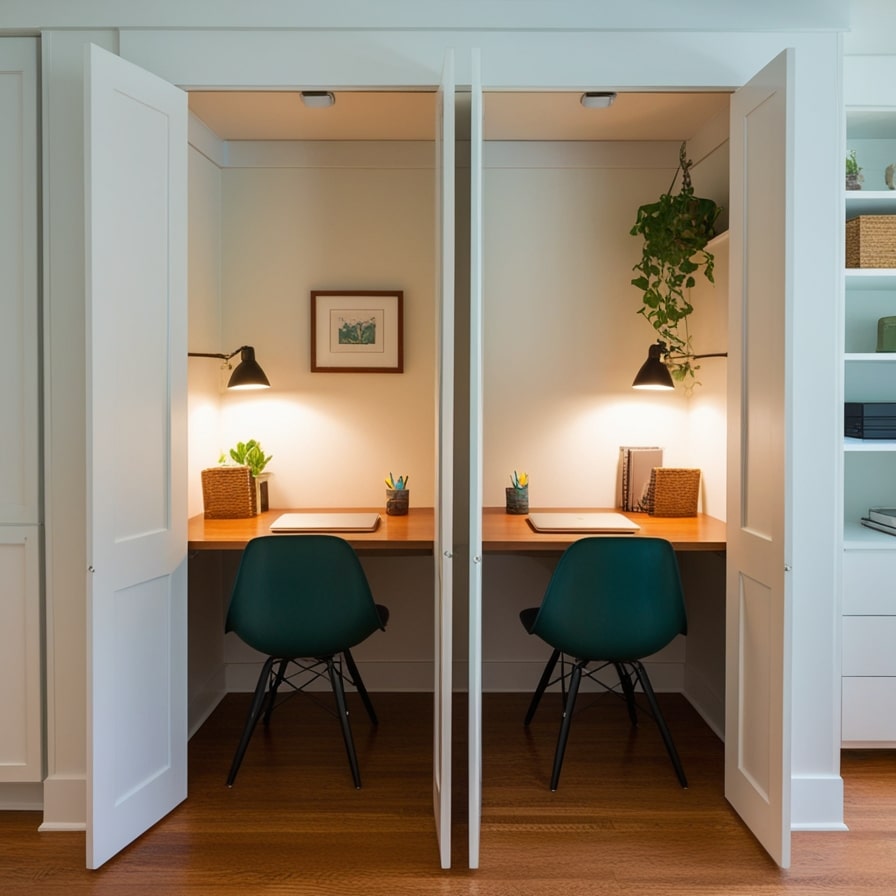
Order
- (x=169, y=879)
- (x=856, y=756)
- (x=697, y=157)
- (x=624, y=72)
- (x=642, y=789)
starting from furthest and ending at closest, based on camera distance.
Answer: (x=697, y=157)
(x=856, y=756)
(x=642, y=789)
(x=624, y=72)
(x=169, y=879)

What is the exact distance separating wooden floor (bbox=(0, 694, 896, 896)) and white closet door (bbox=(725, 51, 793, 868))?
0.19 m

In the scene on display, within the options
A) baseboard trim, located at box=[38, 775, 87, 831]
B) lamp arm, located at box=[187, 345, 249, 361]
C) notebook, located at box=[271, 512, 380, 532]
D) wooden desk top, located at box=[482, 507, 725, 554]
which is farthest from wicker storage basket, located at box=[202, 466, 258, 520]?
baseboard trim, located at box=[38, 775, 87, 831]

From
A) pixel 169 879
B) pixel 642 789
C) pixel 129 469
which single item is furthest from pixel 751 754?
pixel 129 469

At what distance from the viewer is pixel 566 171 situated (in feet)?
11.5

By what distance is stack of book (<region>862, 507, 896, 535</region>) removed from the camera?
116 inches

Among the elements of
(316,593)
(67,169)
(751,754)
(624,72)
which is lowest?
(751,754)

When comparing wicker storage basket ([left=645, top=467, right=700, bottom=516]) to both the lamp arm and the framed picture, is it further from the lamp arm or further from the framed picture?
the lamp arm

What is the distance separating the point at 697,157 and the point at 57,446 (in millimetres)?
2575

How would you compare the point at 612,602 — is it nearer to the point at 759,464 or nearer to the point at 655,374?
the point at 759,464

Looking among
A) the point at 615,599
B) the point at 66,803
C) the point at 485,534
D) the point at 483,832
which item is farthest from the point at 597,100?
the point at 66,803

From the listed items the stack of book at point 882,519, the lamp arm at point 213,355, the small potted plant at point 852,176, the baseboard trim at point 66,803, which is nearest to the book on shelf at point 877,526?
the stack of book at point 882,519

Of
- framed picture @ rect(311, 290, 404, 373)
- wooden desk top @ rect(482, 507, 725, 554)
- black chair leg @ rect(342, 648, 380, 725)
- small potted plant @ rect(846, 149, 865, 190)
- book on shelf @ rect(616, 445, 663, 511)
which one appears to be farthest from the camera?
framed picture @ rect(311, 290, 404, 373)

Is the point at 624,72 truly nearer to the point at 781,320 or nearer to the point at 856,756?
the point at 781,320

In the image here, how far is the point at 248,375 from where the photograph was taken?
321 centimetres
